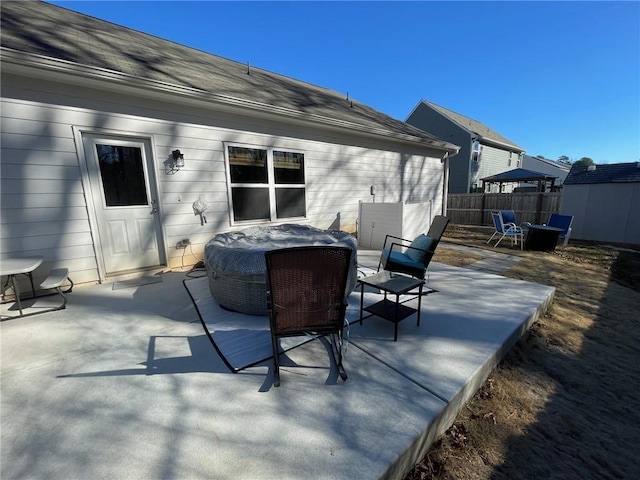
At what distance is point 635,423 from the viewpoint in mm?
1915

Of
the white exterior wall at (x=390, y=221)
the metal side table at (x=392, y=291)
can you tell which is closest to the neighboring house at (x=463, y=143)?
the white exterior wall at (x=390, y=221)

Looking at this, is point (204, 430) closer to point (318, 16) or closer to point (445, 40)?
point (318, 16)

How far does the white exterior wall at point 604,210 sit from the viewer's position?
844cm

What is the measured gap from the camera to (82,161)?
3.67 metres

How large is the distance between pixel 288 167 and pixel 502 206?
11135mm

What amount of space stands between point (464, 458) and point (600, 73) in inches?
663

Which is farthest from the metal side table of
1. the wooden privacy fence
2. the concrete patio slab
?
the wooden privacy fence

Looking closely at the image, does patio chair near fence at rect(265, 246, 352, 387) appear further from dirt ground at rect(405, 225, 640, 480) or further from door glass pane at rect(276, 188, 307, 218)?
door glass pane at rect(276, 188, 307, 218)

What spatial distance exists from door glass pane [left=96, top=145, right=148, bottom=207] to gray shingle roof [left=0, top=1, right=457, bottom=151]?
3.54 ft

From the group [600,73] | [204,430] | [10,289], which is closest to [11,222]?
[10,289]

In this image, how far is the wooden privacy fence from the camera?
10969 mm

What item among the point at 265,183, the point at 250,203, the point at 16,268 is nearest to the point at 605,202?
the point at 265,183

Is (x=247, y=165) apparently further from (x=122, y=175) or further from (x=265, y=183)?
(x=122, y=175)

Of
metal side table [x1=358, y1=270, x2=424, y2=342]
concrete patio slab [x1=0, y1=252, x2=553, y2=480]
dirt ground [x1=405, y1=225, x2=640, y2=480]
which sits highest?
metal side table [x1=358, y1=270, x2=424, y2=342]
